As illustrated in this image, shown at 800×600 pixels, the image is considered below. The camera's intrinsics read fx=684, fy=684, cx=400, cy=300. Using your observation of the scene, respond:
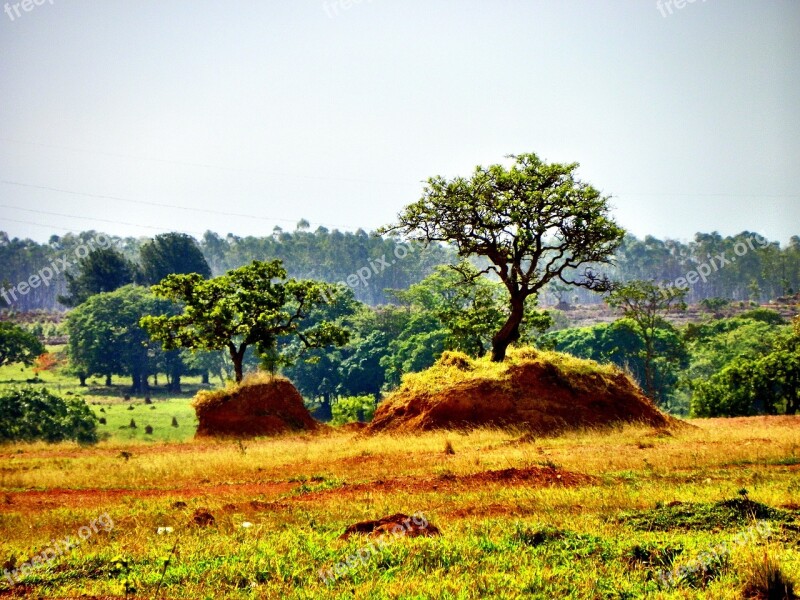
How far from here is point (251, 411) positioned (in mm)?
30062

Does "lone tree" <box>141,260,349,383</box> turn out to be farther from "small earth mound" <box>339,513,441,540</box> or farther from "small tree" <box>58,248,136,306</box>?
"small tree" <box>58,248,136,306</box>

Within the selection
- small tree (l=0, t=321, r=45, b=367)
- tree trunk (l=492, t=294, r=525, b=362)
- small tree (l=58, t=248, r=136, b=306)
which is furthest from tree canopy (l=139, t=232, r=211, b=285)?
tree trunk (l=492, t=294, r=525, b=362)

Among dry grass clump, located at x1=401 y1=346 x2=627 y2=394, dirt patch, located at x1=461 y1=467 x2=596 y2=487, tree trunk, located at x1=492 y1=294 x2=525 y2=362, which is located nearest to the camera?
dirt patch, located at x1=461 y1=467 x2=596 y2=487

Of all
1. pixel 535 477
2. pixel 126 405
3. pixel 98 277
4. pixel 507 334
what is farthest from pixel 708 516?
pixel 98 277

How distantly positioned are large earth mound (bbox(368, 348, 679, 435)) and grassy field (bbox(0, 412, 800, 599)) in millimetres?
3539

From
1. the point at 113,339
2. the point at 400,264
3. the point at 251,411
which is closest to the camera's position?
the point at 251,411

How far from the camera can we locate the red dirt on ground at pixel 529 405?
23.9 meters

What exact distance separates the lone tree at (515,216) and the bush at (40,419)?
38.3 meters

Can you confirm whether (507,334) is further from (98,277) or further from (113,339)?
(98,277)

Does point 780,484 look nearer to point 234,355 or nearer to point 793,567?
point 793,567

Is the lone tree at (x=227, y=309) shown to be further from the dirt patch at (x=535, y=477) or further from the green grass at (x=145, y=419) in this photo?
the green grass at (x=145, y=419)

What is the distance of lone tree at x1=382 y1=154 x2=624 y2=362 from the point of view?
27969mm

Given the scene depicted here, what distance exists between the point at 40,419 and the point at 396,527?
54.0 metres

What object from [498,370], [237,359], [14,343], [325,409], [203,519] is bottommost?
[325,409]
